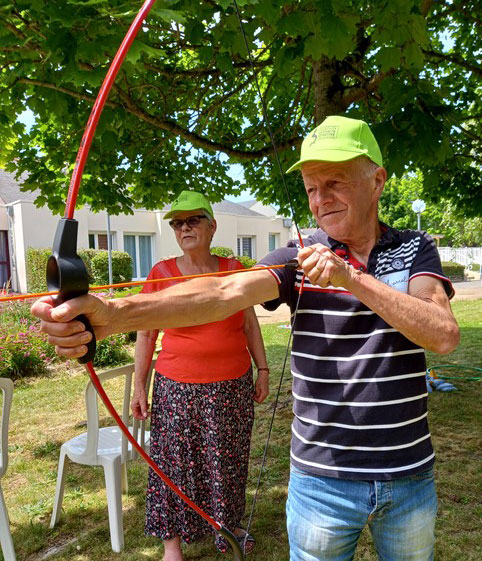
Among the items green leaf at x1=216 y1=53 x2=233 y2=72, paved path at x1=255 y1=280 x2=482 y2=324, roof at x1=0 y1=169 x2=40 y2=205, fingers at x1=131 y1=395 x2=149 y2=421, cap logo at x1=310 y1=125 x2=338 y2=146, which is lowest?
paved path at x1=255 y1=280 x2=482 y2=324

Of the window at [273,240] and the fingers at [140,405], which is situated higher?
the window at [273,240]

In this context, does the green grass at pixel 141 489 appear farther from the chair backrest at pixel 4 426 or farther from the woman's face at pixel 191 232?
the woman's face at pixel 191 232

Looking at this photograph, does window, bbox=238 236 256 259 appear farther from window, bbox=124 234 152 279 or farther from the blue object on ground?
the blue object on ground

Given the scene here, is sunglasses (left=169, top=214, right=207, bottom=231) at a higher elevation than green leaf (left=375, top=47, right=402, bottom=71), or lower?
lower

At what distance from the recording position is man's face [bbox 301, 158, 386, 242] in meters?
1.38

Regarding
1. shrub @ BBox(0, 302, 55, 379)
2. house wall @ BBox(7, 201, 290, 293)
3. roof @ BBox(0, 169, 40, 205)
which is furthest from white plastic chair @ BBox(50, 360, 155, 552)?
roof @ BBox(0, 169, 40, 205)

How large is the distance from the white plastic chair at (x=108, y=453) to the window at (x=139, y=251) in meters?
19.0

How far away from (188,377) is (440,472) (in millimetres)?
2281

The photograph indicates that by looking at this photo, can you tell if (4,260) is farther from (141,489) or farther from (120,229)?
(141,489)

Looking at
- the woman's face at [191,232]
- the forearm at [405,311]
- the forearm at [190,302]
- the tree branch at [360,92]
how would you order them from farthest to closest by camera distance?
the tree branch at [360,92] → the woman's face at [191,232] → the forearm at [405,311] → the forearm at [190,302]

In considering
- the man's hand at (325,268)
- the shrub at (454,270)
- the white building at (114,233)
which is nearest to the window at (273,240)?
the white building at (114,233)

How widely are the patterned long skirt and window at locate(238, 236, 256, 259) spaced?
23049 mm

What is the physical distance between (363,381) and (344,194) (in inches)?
20.4

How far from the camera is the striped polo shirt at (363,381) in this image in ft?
4.43
